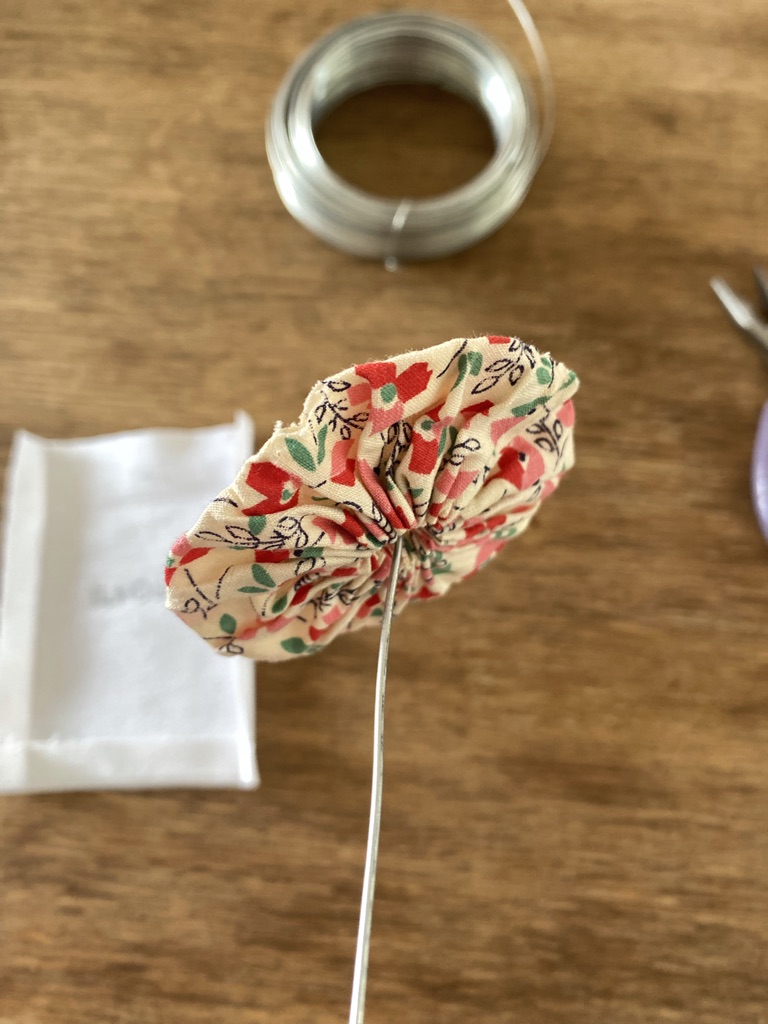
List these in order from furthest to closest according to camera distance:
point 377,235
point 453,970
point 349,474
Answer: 1. point 377,235
2. point 453,970
3. point 349,474

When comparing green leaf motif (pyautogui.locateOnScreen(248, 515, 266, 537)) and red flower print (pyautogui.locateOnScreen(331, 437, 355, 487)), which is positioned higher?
red flower print (pyautogui.locateOnScreen(331, 437, 355, 487))

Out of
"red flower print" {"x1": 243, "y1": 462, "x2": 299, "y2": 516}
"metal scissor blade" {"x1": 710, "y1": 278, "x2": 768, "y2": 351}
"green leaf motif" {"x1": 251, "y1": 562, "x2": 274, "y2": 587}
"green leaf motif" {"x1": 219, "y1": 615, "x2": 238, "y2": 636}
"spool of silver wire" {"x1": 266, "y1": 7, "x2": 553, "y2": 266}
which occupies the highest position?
"spool of silver wire" {"x1": 266, "y1": 7, "x2": 553, "y2": 266}

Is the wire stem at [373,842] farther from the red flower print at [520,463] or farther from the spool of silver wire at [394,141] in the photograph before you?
the spool of silver wire at [394,141]

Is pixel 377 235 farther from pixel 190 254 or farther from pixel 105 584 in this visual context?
pixel 105 584

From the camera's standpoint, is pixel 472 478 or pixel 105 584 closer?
pixel 472 478

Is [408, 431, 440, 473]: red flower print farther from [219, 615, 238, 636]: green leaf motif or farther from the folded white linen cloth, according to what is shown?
the folded white linen cloth

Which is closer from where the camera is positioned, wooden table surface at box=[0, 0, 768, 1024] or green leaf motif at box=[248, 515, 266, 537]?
green leaf motif at box=[248, 515, 266, 537]

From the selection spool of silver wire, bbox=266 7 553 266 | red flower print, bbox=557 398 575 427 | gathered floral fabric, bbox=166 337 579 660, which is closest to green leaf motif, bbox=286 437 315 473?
gathered floral fabric, bbox=166 337 579 660

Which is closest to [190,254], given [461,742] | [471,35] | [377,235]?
[377,235]
